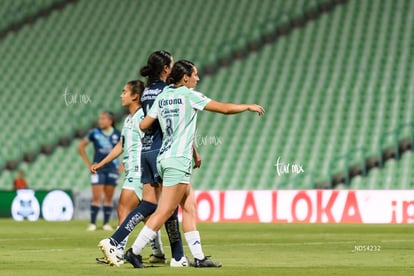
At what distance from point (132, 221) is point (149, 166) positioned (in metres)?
0.59

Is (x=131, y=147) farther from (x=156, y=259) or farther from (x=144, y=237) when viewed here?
(x=144, y=237)

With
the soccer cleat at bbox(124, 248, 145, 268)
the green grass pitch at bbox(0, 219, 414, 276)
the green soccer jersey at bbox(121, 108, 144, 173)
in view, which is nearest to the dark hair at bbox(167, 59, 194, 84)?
the soccer cleat at bbox(124, 248, 145, 268)

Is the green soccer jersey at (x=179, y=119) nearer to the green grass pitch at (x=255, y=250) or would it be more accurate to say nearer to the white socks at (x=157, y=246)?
the green grass pitch at (x=255, y=250)

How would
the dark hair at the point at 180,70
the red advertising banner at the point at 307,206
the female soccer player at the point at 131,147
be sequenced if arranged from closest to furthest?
the dark hair at the point at 180,70
the female soccer player at the point at 131,147
the red advertising banner at the point at 307,206

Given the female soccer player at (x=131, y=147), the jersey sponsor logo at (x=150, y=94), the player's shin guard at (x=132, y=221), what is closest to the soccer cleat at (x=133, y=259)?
the player's shin guard at (x=132, y=221)

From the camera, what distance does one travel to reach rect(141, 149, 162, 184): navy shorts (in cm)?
1122

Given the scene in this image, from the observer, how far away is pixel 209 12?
34312 mm

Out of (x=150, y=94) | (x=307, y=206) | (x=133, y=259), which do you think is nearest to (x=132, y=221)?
(x=133, y=259)

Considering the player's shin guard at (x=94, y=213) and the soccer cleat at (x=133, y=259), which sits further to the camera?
the player's shin guard at (x=94, y=213)

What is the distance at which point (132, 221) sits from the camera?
1122cm

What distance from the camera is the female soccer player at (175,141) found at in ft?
34.9

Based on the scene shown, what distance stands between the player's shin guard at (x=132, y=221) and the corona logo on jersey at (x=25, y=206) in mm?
15579

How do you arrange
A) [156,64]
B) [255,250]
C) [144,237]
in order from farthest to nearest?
[255,250]
[156,64]
[144,237]

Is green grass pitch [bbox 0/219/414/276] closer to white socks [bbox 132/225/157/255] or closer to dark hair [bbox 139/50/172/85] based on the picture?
white socks [bbox 132/225/157/255]
